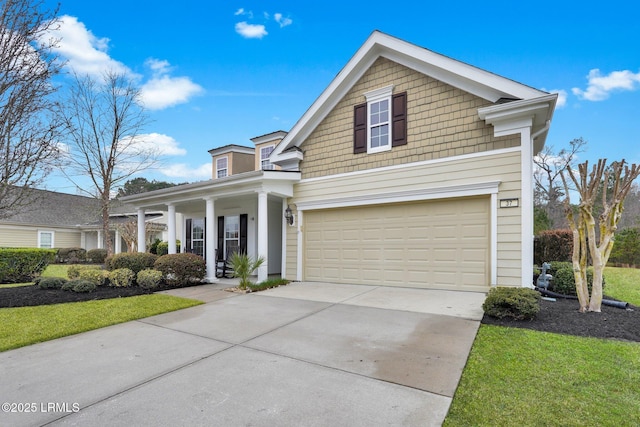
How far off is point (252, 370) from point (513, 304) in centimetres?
410

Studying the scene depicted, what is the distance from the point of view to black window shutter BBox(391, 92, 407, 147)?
8469mm

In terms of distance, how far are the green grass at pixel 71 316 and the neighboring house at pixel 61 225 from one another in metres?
15.9

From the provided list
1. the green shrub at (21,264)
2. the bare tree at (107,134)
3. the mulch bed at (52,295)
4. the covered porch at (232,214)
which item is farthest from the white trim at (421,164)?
the bare tree at (107,134)

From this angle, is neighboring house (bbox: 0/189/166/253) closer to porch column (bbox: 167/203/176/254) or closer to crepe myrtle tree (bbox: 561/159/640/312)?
porch column (bbox: 167/203/176/254)

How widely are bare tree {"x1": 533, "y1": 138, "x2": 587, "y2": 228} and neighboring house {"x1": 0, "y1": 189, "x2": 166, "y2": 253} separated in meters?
27.7

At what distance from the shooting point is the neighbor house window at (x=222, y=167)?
15031 mm

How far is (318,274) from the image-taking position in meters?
9.74

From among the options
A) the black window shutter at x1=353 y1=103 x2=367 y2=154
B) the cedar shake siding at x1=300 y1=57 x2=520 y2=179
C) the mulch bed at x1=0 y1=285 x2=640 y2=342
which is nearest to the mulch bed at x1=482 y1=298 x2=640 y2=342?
the mulch bed at x1=0 y1=285 x2=640 y2=342

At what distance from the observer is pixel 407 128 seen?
843 cm

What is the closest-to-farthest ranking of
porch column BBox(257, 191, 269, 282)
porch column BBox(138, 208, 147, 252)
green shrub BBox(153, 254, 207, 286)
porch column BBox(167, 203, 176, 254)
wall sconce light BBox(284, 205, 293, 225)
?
porch column BBox(257, 191, 269, 282) → green shrub BBox(153, 254, 207, 286) → wall sconce light BBox(284, 205, 293, 225) → porch column BBox(167, 203, 176, 254) → porch column BBox(138, 208, 147, 252)

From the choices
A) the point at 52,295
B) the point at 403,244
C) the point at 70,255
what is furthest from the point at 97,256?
the point at 403,244

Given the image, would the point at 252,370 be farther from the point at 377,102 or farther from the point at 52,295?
the point at 377,102

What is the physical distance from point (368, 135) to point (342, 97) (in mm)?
1579

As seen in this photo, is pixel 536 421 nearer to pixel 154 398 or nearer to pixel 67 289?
pixel 154 398
